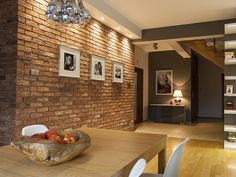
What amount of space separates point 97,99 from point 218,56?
18.0 feet

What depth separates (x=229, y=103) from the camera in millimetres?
4816

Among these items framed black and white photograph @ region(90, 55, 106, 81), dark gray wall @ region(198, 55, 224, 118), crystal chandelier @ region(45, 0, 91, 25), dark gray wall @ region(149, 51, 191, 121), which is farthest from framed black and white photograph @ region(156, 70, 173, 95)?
crystal chandelier @ region(45, 0, 91, 25)

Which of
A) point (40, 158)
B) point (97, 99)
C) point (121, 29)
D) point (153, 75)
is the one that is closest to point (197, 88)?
point (153, 75)

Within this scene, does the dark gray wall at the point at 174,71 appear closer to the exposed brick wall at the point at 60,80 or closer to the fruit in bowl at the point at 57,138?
the exposed brick wall at the point at 60,80

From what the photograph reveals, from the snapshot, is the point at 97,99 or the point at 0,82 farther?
the point at 97,99

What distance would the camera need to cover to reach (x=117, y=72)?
535 centimetres

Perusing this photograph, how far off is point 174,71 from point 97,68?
5.22m

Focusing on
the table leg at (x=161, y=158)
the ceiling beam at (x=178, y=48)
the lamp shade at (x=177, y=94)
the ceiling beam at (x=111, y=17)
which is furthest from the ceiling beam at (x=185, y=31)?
the table leg at (x=161, y=158)

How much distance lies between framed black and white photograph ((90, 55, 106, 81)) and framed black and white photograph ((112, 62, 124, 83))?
1.57 feet

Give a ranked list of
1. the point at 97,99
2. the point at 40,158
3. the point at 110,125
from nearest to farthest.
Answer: the point at 40,158
the point at 97,99
the point at 110,125

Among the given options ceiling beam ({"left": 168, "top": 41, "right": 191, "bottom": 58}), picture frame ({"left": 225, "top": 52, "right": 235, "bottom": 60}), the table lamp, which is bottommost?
the table lamp

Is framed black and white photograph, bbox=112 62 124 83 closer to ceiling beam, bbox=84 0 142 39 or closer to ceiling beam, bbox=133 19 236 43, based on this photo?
ceiling beam, bbox=84 0 142 39

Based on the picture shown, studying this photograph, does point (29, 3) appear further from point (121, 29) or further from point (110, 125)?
point (110, 125)

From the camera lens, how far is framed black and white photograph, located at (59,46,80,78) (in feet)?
11.5
